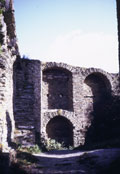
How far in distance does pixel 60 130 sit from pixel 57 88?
8.98 ft

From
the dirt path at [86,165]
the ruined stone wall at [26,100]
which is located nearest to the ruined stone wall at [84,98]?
the ruined stone wall at [26,100]

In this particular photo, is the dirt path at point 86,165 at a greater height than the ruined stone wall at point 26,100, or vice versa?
the ruined stone wall at point 26,100

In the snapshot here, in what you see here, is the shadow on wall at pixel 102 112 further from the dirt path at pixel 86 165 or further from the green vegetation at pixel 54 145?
the dirt path at pixel 86 165

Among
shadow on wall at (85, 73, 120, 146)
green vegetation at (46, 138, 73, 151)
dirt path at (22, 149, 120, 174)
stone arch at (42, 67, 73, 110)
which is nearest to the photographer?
dirt path at (22, 149, 120, 174)

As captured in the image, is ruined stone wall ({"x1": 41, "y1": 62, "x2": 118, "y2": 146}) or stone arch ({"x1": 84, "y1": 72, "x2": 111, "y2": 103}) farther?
stone arch ({"x1": 84, "y1": 72, "x2": 111, "y2": 103})

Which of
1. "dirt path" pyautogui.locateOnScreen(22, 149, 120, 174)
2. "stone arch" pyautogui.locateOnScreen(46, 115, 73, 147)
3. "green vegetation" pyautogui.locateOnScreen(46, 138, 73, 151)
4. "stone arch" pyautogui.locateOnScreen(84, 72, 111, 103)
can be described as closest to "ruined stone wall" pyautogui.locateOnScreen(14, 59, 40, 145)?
"green vegetation" pyautogui.locateOnScreen(46, 138, 73, 151)

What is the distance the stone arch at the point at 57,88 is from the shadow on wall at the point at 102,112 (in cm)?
148

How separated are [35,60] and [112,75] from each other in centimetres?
589

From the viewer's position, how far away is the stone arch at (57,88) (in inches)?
539

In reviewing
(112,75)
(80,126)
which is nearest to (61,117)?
(80,126)

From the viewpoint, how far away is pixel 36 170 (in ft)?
19.4

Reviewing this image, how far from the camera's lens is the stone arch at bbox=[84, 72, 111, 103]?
1460 centimetres

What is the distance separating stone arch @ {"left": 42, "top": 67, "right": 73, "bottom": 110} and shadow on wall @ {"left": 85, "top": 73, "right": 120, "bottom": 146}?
1483 millimetres

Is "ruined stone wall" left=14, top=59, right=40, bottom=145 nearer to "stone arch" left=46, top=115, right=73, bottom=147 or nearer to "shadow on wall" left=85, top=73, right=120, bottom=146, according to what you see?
"stone arch" left=46, top=115, right=73, bottom=147
